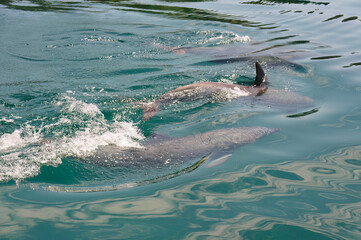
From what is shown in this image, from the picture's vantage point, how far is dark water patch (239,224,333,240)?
3418mm

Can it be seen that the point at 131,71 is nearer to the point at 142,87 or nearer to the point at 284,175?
the point at 142,87

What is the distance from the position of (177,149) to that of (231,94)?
9.28ft

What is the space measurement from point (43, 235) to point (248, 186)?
6.78 ft

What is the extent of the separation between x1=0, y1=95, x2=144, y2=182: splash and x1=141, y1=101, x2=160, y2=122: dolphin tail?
0.38m

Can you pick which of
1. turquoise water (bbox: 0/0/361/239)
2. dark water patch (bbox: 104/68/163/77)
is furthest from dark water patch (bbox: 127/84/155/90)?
dark water patch (bbox: 104/68/163/77)

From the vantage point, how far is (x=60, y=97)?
7.62m

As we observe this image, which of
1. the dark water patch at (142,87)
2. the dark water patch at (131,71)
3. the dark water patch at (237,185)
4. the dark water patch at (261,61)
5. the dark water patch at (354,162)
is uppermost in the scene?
the dark water patch at (261,61)

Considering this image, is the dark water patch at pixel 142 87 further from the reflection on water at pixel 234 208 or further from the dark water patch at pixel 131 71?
the reflection on water at pixel 234 208

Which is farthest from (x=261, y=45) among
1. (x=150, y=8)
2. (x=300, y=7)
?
(x=150, y=8)

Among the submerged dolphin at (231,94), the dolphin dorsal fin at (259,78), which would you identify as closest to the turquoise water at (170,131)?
the submerged dolphin at (231,94)

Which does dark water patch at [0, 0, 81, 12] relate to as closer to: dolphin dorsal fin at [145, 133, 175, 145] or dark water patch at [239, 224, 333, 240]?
dolphin dorsal fin at [145, 133, 175, 145]

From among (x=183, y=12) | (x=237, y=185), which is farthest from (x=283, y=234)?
(x=183, y=12)

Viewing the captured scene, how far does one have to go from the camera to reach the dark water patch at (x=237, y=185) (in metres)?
4.21

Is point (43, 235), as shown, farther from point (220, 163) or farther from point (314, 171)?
point (314, 171)
